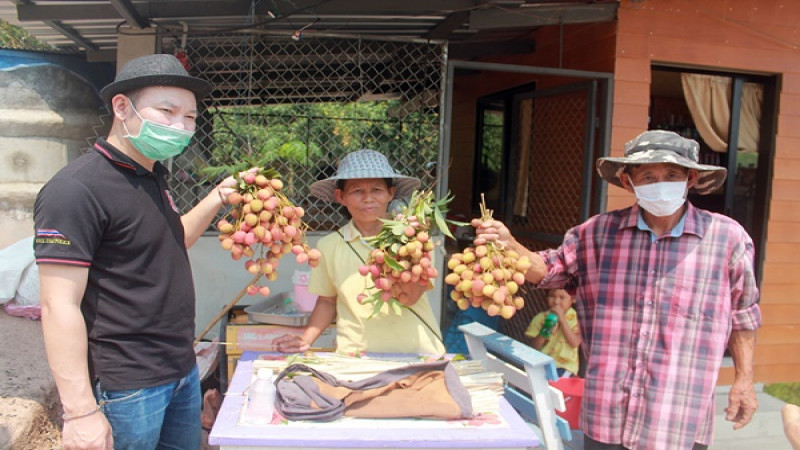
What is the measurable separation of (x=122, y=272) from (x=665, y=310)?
182cm

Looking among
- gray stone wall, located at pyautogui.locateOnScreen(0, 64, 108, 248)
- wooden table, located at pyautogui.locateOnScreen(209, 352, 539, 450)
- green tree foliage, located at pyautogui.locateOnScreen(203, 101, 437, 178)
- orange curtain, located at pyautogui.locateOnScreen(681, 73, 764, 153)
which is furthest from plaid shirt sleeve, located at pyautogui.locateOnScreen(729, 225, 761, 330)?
gray stone wall, located at pyautogui.locateOnScreen(0, 64, 108, 248)

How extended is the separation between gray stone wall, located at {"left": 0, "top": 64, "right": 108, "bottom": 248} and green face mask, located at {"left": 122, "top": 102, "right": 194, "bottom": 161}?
2.64 m

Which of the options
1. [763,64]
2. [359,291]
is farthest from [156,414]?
[763,64]

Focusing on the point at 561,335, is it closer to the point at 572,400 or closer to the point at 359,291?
the point at 572,400

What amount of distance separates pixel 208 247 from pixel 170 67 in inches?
79.5

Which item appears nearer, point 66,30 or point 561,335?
point 561,335

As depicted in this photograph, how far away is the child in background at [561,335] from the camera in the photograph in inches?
144

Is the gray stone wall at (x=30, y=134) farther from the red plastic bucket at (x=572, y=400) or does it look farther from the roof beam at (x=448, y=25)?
the red plastic bucket at (x=572, y=400)

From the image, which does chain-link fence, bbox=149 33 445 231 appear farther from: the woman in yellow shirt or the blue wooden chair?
the blue wooden chair

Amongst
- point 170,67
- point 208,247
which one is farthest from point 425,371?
point 208,247

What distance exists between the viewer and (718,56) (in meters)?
4.25

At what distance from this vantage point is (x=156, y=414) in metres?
1.81

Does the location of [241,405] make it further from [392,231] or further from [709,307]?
[709,307]

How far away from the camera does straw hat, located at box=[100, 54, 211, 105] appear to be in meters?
1.72
